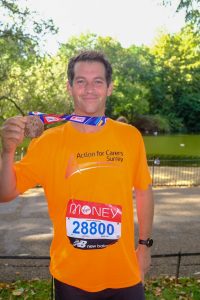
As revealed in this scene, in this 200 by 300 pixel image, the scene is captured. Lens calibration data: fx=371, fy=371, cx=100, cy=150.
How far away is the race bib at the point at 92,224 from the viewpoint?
7.29 ft

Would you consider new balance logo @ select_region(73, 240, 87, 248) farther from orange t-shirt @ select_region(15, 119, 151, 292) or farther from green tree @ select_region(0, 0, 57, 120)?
green tree @ select_region(0, 0, 57, 120)

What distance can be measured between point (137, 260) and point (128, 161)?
2.31 ft

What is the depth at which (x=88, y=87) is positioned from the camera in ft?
7.80

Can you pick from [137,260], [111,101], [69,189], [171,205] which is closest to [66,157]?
[69,189]

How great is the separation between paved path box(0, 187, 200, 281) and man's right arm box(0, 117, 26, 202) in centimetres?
509

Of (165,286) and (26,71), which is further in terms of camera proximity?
(26,71)

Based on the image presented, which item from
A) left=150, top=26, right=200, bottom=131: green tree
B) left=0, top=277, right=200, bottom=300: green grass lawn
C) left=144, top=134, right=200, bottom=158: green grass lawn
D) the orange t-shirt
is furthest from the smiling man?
left=150, top=26, right=200, bottom=131: green tree

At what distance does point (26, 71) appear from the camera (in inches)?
571

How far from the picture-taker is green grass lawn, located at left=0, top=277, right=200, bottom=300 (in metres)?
6.38

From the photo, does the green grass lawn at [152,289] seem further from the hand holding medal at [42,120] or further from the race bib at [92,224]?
the hand holding medal at [42,120]

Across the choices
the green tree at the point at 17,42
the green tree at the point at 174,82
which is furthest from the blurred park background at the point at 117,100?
the green tree at the point at 174,82

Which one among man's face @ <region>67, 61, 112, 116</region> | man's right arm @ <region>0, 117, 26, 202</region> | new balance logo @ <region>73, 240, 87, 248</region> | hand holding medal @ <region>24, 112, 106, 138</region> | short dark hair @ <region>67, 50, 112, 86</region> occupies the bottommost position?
new balance logo @ <region>73, 240, 87, 248</region>

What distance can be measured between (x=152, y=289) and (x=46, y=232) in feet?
16.4

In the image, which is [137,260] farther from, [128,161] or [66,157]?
[66,157]
